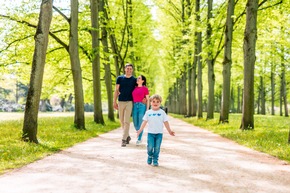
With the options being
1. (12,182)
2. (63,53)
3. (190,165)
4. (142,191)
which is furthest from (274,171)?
(63,53)

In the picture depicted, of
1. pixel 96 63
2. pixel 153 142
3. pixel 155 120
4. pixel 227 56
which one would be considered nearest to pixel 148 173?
pixel 153 142

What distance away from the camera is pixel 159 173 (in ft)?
18.8

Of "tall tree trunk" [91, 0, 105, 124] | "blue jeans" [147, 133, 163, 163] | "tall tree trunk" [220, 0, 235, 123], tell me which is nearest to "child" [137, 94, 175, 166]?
"blue jeans" [147, 133, 163, 163]

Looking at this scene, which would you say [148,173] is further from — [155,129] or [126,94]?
[126,94]

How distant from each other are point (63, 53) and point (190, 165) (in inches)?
630

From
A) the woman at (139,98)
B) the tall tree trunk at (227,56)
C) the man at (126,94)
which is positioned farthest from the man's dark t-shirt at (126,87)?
the tall tree trunk at (227,56)

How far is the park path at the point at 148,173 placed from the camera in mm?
4699

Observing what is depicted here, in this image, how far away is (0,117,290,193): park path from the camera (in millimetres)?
4699

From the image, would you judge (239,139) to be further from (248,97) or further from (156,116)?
(156,116)

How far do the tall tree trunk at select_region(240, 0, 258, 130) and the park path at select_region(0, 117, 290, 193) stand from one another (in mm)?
5209

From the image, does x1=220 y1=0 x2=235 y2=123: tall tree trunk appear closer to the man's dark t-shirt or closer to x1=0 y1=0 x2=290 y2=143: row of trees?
x1=0 y1=0 x2=290 y2=143: row of trees

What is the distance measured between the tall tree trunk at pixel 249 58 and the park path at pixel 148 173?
5209 millimetres

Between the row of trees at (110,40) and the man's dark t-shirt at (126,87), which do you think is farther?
the row of trees at (110,40)

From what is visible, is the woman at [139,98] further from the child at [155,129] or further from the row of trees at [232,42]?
the row of trees at [232,42]
